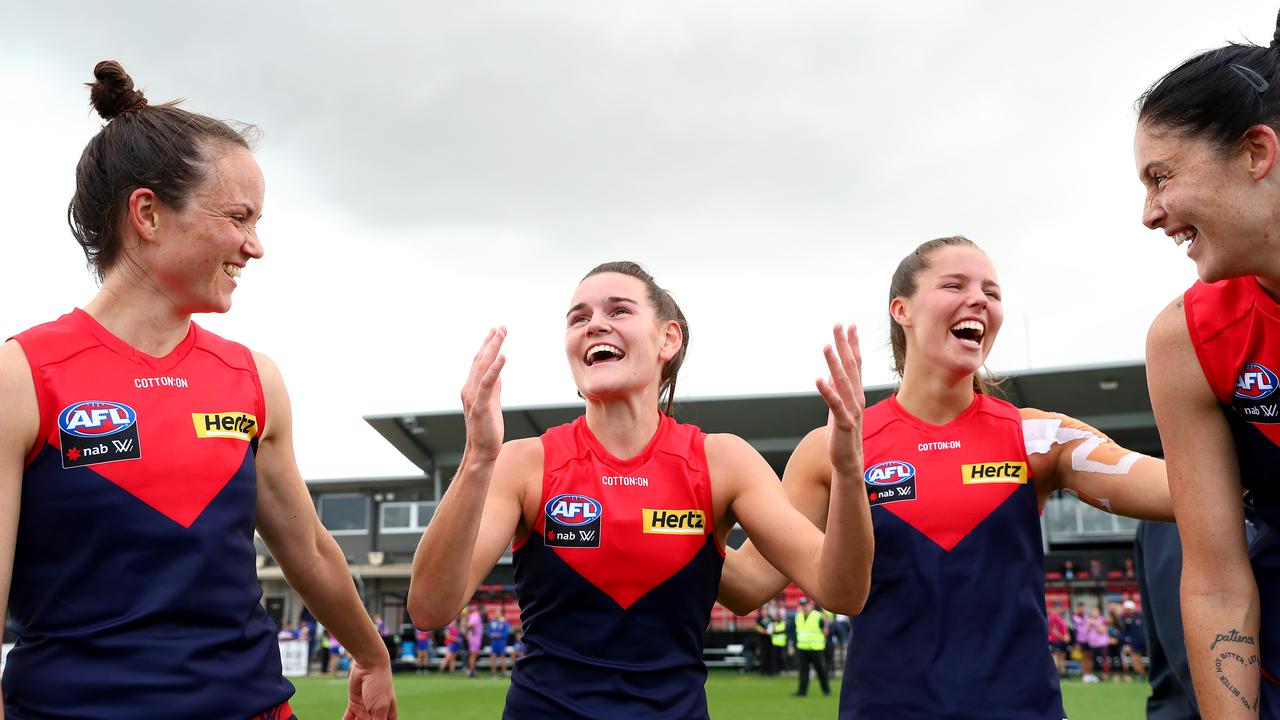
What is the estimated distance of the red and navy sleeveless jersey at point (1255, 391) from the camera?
9.99 feet

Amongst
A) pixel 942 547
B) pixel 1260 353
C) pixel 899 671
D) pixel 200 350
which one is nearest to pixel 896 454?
pixel 942 547

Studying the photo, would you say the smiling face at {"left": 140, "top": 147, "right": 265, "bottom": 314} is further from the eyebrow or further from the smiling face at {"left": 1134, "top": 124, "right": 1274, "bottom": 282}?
the smiling face at {"left": 1134, "top": 124, "right": 1274, "bottom": 282}

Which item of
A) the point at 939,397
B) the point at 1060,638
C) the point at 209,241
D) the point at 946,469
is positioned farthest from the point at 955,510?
the point at 1060,638

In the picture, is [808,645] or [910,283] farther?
[808,645]

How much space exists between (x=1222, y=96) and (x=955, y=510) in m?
1.93

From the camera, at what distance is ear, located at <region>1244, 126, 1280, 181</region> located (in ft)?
9.36

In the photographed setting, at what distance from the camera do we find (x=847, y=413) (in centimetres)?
343

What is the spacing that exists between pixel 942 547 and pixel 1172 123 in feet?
6.21

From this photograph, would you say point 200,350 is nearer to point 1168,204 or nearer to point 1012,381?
point 1168,204

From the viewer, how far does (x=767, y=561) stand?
175 inches

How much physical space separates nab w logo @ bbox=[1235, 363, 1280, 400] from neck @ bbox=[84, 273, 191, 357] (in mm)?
3096

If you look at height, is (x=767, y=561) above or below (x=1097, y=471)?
below

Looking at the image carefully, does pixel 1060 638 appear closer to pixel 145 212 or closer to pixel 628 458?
pixel 628 458

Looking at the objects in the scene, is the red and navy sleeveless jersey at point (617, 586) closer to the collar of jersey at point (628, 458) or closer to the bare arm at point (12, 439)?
the collar of jersey at point (628, 458)
